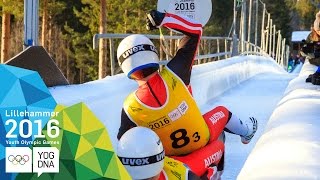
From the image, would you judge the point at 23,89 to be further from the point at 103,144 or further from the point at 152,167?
the point at 152,167

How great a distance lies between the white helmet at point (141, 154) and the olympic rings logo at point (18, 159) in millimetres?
515

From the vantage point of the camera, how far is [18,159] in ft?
5.40

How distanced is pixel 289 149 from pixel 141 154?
1238 millimetres

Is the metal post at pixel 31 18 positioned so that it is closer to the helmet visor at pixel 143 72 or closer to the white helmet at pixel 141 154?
the helmet visor at pixel 143 72

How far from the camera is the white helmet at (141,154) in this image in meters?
2.11

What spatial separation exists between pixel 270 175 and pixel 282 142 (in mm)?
803

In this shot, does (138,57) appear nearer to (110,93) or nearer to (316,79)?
(110,93)

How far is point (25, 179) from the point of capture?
5.32ft

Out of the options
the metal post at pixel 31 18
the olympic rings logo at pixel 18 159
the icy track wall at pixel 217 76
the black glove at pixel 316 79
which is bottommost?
the icy track wall at pixel 217 76

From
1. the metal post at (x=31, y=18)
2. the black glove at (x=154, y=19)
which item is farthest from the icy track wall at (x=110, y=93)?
the black glove at (x=154, y=19)

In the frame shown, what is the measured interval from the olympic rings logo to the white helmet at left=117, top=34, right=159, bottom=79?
4.49 ft

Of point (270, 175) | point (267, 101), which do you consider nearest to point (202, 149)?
point (270, 175)
